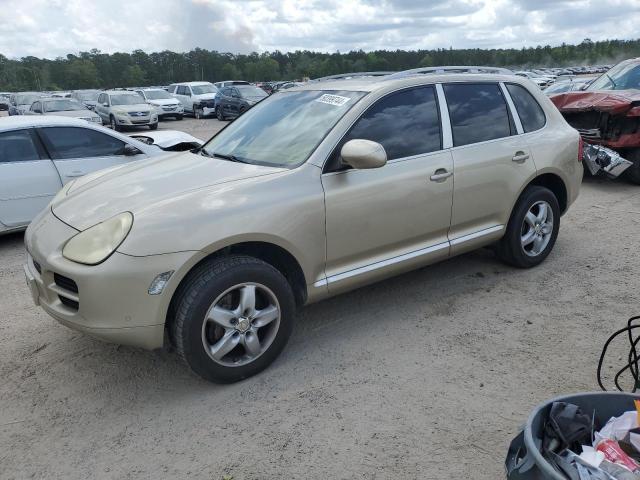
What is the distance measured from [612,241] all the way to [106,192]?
5.04m

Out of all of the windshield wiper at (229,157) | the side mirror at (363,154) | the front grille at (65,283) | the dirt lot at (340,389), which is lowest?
the dirt lot at (340,389)

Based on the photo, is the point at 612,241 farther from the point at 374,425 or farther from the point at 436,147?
the point at 374,425

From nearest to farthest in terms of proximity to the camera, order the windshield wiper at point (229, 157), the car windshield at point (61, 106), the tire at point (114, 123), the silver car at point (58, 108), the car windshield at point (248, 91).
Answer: the windshield wiper at point (229, 157)
the silver car at point (58, 108)
the car windshield at point (61, 106)
the tire at point (114, 123)
the car windshield at point (248, 91)

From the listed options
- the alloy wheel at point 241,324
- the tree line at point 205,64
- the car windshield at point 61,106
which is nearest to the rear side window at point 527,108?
the alloy wheel at point 241,324

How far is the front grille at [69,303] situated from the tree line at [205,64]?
65.8 meters

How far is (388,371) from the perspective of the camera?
3340mm

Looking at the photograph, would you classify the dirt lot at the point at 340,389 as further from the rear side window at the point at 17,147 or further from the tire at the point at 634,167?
the tire at the point at 634,167

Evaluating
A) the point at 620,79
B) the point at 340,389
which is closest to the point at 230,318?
the point at 340,389

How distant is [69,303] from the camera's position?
2.98 meters

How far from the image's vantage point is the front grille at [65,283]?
9.52ft

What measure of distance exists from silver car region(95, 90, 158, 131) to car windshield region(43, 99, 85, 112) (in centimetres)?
185

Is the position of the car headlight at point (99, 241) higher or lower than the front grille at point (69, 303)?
higher

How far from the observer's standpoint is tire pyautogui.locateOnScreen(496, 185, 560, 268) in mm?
4645

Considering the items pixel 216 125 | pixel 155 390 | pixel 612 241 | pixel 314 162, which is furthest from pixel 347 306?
pixel 216 125
